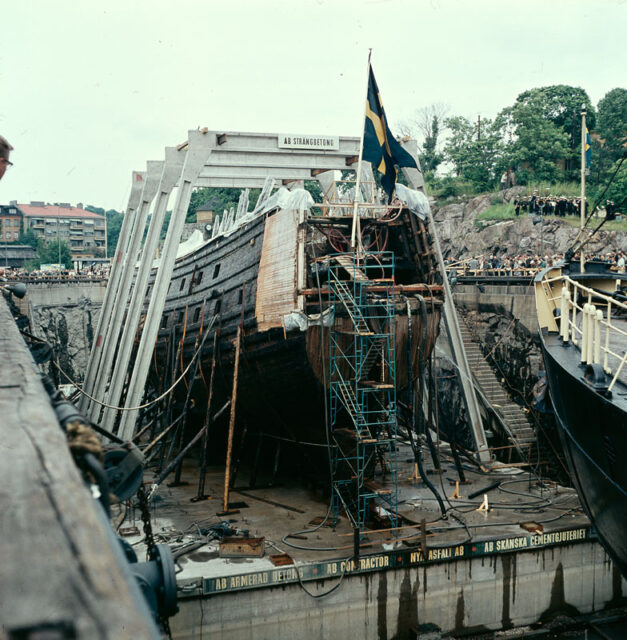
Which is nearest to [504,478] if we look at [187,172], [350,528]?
[350,528]

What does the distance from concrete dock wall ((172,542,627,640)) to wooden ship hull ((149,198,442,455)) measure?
3032 mm

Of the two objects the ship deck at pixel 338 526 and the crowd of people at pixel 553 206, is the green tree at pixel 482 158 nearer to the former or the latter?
the crowd of people at pixel 553 206

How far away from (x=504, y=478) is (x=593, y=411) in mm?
6359

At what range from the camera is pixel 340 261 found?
10.6 meters

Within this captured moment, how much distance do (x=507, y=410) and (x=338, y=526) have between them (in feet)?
24.6

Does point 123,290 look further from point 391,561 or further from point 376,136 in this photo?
point 391,561

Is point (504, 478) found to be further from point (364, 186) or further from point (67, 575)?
point (67, 575)

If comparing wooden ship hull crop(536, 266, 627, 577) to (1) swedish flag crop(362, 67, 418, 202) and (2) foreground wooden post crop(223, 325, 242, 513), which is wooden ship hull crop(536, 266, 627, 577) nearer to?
(1) swedish flag crop(362, 67, 418, 202)

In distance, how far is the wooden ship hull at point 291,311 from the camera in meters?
10.1

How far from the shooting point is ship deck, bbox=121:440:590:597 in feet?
26.6

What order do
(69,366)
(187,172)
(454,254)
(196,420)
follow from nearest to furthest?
1. (187,172)
2. (196,420)
3. (69,366)
4. (454,254)

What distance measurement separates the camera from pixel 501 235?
34.0 metres

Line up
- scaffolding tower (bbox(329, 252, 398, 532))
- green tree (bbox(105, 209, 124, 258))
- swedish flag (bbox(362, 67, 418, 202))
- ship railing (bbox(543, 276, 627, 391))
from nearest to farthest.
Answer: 1. ship railing (bbox(543, 276, 627, 391))
2. scaffolding tower (bbox(329, 252, 398, 532))
3. swedish flag (bbox(362, 67, 418, 202))
4. green tree (bbox(105, 209, 124, 258))

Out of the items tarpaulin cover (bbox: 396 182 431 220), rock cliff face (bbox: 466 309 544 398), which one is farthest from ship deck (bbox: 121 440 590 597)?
rock cliff face (bbox: 466 309 544 398)
